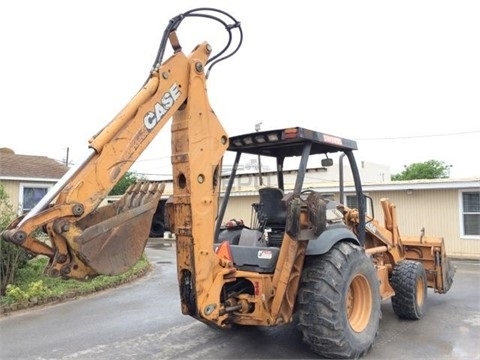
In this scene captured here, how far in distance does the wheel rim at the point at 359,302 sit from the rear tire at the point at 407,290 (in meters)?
1.40

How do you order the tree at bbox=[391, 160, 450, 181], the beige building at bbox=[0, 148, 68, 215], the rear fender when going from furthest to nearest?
the tree at bbox=[391, 160, 450, 181], the beige building at bbox=[0, 148, 68, 215], the rear fender

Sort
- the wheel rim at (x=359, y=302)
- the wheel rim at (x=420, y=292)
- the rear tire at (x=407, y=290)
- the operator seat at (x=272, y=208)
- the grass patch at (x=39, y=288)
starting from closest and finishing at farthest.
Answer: the wheel rim at (x=359, y=302)
the operator seat at (x=272, y=208)
the rear tire at (x=407, y=290)
the wheel rim at (x=420, y=292)
the grass patch at (x=39, y=288)

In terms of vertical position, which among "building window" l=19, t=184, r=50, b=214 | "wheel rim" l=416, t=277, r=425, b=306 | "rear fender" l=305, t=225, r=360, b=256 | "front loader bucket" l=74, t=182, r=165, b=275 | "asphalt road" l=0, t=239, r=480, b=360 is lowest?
"asphalt road" l=0, t=239, r=480, b=360

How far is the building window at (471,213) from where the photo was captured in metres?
14.5

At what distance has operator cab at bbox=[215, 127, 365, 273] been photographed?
4.86 meters

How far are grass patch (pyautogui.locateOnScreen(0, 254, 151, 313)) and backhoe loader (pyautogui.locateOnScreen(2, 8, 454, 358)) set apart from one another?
9.89 feet

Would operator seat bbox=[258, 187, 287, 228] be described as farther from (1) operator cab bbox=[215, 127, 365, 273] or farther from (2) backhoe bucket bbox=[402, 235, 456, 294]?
(2) backhoe bucket bbox=[402, 235, 456, 294]

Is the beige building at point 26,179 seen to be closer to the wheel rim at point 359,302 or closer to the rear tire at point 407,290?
the rear tire at point 407,290

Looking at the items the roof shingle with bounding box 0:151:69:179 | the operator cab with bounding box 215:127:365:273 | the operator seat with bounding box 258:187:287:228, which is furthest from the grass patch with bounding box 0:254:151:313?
the roof shingle with bounding box 0:151:69:179

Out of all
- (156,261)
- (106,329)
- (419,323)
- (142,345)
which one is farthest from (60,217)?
(156,261)

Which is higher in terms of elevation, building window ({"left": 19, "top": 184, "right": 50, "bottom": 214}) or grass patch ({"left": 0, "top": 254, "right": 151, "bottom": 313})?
building window ({"left": 19, "top": 184, "right": 50, "bottom": 214})

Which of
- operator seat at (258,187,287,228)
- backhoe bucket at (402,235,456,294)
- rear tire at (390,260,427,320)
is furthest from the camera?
backhoe bucket at (402,235,456,294)

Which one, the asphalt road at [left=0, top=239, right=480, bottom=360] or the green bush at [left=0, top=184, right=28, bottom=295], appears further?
the green bush at [left=0, top=184, right=28, bottom=295]

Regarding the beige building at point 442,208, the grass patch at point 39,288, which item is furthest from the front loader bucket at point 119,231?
the beige building at point 442,208
